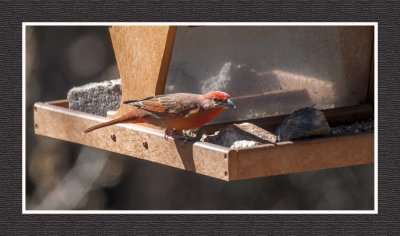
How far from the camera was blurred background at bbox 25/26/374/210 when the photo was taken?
9.26 m

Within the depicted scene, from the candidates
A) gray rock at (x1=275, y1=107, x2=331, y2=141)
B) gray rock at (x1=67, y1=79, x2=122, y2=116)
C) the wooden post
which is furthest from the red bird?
gray rock at (x1=67, y1=79, x2=122, y2=116)

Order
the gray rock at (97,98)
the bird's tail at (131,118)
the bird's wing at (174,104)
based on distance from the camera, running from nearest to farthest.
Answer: the bird's wing at (174,104) → the bird's tail at (131,118) → the gray rock at (97,98)

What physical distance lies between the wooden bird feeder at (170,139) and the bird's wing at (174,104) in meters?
0.09

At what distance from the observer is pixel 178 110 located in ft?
18.3

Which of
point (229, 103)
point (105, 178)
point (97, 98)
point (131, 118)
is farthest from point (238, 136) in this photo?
point (105, 178)

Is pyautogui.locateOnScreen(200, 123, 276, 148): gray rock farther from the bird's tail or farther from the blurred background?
the blurred background

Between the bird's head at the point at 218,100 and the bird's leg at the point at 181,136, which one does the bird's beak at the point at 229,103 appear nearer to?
the bird's head at the point at 218,100

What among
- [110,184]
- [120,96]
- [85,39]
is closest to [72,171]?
[110,184]

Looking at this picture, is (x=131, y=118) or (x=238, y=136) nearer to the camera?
(x=238, y=136)

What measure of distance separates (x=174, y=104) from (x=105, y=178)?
12.9ft

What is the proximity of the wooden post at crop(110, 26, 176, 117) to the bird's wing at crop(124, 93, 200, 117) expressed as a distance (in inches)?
3.4

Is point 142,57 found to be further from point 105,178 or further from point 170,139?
point 105,178

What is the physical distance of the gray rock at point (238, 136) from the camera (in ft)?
17.7

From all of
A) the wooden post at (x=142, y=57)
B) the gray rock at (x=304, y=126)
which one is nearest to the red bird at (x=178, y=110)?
the wooden post at (x=142, y=57)
